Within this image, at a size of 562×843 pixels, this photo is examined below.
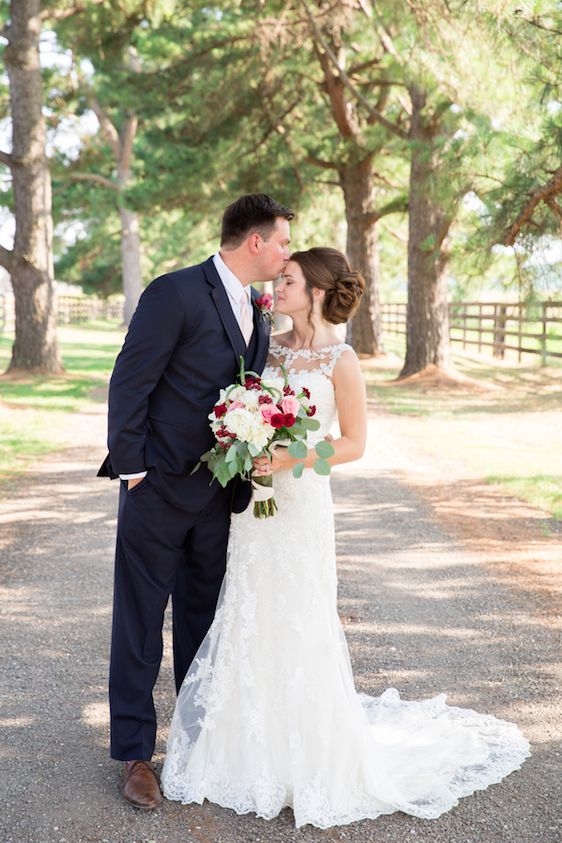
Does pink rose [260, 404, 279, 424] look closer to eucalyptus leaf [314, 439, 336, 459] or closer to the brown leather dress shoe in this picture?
eucalyptus leaf [314, 439, 336, 459]

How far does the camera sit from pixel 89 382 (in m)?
17.7

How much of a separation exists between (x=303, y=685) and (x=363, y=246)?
68.4 ft

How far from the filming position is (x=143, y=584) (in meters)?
3.63

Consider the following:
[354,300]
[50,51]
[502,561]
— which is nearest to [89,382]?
[50,51]

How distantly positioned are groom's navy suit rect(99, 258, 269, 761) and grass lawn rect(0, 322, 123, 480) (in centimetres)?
629

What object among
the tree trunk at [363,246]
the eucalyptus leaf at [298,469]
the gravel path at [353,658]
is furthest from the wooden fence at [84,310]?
the eucalyptus leaf at [298,469]

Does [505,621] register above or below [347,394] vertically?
below

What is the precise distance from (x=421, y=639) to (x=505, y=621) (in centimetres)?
61

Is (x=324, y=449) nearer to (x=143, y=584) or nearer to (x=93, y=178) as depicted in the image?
(x=143, y=584)

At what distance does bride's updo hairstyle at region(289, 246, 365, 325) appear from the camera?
3.73 meters

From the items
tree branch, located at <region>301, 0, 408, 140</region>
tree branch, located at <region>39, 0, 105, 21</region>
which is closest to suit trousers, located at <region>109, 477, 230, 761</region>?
tree branch, located at <region>301, 0, 408, 140</region>

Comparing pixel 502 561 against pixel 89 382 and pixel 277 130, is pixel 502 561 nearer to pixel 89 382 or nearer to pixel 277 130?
pixel 89 382

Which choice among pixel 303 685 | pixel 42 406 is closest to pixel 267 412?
pixel 303 685

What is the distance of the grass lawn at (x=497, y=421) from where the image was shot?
9.70 metres
